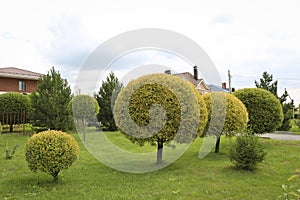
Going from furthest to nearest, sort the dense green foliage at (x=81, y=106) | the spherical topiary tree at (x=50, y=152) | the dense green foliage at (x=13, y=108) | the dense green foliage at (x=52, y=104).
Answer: the dense green foliage at (x=13, y=108), the dense green foliage at (x=52, y=104), the dense green foliage at (x=81, y=106), the spherical topiary tree at (x=50, y=152)

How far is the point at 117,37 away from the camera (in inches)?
330

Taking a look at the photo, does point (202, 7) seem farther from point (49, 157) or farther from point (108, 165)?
point (49, 157)

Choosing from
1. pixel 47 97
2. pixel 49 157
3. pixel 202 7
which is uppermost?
pixel 202 7

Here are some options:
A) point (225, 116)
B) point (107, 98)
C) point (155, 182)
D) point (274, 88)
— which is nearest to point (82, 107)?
point (107, 98)

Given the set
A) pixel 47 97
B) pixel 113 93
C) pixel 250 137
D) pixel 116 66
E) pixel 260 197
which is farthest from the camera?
pixel 113 93

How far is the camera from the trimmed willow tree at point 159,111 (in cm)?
708

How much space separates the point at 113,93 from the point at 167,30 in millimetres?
12060

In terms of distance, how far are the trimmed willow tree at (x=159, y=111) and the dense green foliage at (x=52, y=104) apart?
893 centimetres

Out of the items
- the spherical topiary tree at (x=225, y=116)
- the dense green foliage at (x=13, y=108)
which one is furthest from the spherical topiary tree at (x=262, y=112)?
the dense green foliage at (x=13, y=108)

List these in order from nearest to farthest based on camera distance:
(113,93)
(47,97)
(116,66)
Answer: (116,66) → (47,97) → (113,93)

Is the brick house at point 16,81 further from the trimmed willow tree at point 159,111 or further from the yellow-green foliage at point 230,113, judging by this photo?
the trimmed willow tree at point 159,111

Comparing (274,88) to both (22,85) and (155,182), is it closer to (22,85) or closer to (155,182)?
(155,182)

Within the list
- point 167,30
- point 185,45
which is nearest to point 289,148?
point 185,45

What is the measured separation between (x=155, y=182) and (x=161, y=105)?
2045 mm
